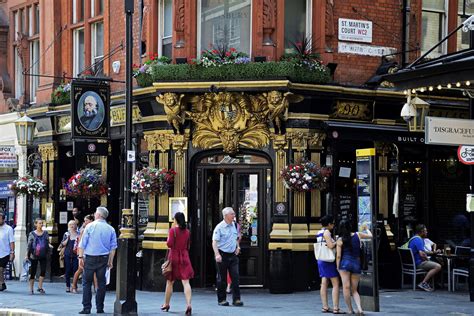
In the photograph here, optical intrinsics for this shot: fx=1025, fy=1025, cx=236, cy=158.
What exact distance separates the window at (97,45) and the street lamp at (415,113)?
9226mm

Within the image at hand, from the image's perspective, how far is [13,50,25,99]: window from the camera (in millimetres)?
31109

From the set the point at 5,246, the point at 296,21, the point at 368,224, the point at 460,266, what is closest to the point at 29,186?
the point at 5,246

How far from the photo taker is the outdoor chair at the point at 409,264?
23.1 m

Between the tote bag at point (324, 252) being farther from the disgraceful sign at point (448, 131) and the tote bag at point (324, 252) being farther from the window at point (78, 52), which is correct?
the window at point (78, 52)

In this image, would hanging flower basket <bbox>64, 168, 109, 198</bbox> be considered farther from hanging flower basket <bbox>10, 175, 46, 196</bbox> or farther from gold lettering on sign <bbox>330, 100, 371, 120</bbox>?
gold lettering on sign <bbox>330, 100, 371, 120</bbox>

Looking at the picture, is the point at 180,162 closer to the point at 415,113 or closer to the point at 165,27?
the point at 165,27

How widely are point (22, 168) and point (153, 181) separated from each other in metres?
8.13

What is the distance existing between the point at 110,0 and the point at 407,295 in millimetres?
11005

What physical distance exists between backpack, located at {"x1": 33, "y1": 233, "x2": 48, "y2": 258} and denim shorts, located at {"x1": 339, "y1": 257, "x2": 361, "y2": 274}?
905 cm

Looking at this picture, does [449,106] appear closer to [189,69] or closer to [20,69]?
[189,69]

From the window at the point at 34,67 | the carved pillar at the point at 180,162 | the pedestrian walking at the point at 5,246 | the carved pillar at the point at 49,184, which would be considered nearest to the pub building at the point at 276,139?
the carved pillar at the point at 180,162

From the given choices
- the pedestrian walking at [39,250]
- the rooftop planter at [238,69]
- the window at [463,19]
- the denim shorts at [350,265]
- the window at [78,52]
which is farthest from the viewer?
the window at [78,52]

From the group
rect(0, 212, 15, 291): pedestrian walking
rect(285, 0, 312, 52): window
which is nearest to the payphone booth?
rect(285, 0, 312, 52): window

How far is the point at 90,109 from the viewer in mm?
24391
